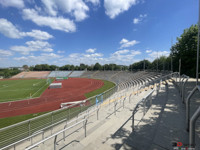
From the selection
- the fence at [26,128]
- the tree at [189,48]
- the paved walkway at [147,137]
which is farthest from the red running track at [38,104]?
the tree at [189,48]

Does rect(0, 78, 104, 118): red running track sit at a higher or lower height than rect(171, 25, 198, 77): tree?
lower

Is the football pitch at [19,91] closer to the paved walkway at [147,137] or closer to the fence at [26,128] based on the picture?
the fence at [26,128]

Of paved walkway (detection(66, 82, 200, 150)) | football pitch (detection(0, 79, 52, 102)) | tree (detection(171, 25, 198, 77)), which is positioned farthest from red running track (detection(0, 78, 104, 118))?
tree (detection(171, 25, 198, 77))

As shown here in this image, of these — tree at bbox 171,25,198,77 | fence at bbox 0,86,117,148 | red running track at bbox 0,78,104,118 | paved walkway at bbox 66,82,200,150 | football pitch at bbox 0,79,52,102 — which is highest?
tree at bbox 171,25,198,77

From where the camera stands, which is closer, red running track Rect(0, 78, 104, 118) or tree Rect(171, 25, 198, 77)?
tree Rect(171, 25, 198, 77)

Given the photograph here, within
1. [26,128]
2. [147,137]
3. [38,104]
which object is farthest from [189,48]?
[38,104]

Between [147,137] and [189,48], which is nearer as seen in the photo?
[147,137]

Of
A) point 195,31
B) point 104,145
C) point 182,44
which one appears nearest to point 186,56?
point 182,44

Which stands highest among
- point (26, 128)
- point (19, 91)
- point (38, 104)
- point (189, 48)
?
point (189, 48)

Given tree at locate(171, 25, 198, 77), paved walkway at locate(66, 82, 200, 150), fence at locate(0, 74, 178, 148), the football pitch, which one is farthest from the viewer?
the football pitch

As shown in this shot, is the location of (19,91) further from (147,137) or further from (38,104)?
(147,137)

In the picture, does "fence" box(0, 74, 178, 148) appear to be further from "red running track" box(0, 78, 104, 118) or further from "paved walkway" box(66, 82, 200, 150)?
"red running track" box(0, 78, 104, 118)

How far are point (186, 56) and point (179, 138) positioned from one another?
49.8ft

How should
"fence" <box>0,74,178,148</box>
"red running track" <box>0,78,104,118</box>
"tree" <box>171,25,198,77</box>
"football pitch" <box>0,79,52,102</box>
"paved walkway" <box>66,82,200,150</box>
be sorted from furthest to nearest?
"football pitch" <box>0,79,52,102</box> < "red running track" <box>0,78,104,118</box> < "tree" <box>171,25,198,77</box> < "fence" <box>0,74,178,148</box> < "paved walkway" <box>66,82,200,150</box>
